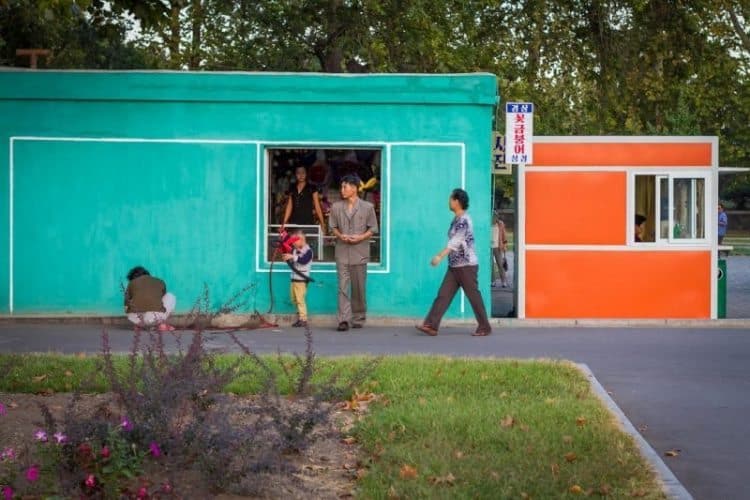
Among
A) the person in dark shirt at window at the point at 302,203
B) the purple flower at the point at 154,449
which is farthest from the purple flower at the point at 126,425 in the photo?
the person in dark shirt at window at the point at 302,203

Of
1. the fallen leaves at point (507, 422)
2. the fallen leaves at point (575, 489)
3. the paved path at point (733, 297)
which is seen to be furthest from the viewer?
the paved path at point (733, 297)

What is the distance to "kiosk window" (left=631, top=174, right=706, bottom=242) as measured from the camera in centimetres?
2050

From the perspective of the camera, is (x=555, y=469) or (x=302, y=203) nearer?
(x=555, y=469)

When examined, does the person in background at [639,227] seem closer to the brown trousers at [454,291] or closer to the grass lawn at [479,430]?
the brown trousers at [454,291]

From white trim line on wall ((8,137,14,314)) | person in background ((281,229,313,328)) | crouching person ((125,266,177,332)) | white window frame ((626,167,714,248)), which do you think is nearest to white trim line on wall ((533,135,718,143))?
white window frame ((626,167,714,248))

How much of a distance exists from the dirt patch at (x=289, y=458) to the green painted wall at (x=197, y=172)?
9.02 m

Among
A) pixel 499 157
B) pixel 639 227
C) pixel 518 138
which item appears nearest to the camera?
pixel 518 138

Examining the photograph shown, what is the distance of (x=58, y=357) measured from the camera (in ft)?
43.6

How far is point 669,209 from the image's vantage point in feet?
67.2

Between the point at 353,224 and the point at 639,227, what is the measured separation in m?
4.33

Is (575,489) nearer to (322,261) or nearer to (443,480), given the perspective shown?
(443,480)

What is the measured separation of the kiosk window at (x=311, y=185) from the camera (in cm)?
2034

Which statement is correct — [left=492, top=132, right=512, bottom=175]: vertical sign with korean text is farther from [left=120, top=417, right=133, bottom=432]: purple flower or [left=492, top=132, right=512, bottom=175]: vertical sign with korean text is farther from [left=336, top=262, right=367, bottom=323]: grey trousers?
[left=120, top=417, right=133, bottom=432]: purple flower

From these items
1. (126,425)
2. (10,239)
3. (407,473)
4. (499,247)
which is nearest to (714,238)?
(10,239)
